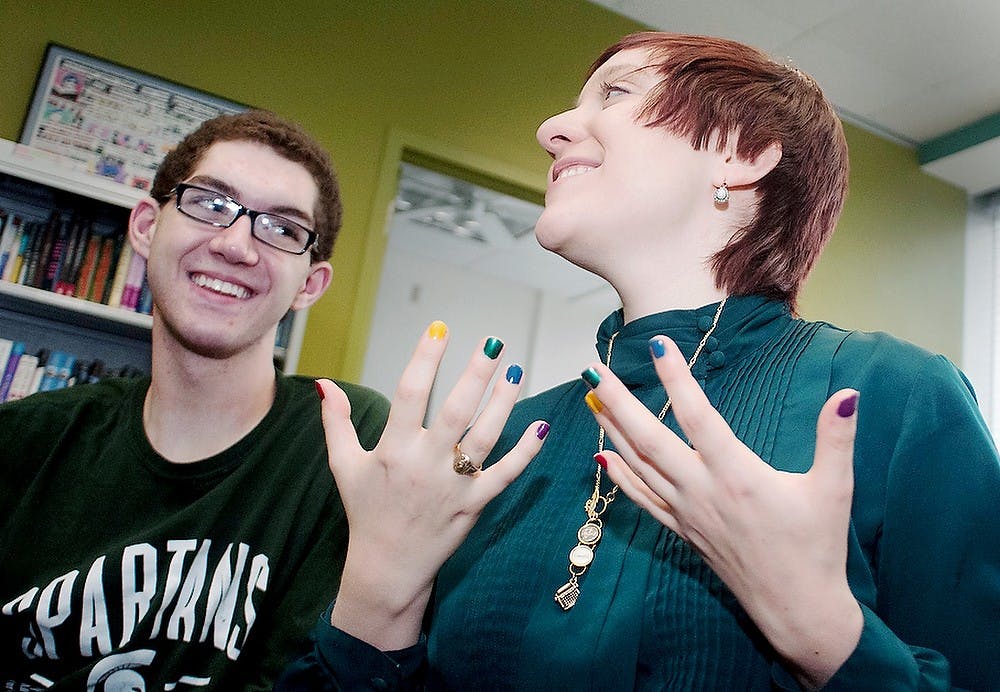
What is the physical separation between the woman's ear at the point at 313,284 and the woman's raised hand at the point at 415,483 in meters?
0.78

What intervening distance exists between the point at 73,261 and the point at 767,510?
81.2 inches

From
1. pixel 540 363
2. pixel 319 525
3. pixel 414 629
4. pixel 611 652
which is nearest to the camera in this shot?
pixel 611 652

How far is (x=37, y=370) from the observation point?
210cm

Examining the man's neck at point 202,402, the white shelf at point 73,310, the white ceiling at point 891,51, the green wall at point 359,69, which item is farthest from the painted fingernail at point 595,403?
the white ceiling at point 891,51

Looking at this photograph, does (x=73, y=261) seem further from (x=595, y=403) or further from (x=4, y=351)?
(x=595, y=403)

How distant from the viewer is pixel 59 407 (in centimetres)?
134

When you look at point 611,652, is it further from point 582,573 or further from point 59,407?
point 59,407

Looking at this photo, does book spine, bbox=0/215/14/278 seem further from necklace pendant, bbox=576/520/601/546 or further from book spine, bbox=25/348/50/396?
necklace pendant, bbox=576/520/601/546

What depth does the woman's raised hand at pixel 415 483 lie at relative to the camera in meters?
0.76

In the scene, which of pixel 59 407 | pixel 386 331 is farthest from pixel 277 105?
pixel 386 331

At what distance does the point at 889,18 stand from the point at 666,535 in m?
3.11

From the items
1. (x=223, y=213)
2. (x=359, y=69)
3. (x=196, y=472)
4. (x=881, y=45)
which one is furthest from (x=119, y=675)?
(x=881, y=45)

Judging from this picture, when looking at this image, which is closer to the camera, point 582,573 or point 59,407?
point 582,573

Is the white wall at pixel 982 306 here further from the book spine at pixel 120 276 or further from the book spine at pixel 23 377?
the book spine at pixel 23 377
